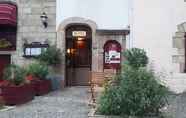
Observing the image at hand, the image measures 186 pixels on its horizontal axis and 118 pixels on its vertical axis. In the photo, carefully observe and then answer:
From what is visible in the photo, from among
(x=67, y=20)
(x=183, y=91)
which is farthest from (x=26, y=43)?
(x=183, y=91)

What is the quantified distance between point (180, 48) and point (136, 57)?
161 centimetres

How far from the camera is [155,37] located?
17969 mm

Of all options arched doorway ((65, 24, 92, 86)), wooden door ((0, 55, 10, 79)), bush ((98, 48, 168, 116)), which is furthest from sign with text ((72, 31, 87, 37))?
bush ((98, 48, 168, 116))

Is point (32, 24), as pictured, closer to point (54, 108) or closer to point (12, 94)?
point (12, 94)

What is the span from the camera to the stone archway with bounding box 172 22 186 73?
57.5 ft

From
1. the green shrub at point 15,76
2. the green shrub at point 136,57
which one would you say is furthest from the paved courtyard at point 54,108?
the green shrub at point 136,57

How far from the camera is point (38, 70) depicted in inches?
719

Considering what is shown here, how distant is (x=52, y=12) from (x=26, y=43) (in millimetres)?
1646

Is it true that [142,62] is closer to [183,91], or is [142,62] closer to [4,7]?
[183,91]

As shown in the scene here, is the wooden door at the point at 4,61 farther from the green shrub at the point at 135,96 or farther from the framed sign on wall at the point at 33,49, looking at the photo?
the green shrub at the point at 135,96

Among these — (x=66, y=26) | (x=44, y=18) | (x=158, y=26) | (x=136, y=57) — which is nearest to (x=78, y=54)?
(x=66, y=26)

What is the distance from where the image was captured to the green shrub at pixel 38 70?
59.6 ft

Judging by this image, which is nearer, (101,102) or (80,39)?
(101,102)

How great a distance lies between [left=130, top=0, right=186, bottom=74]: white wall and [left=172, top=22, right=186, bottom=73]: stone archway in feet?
0.50
